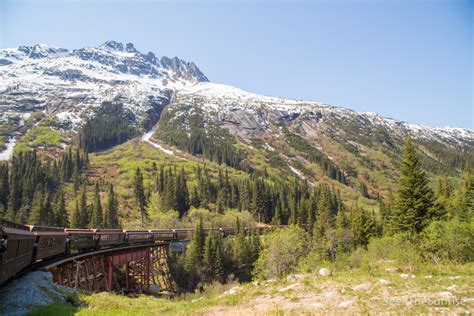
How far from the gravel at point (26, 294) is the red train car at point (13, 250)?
63 centimetres

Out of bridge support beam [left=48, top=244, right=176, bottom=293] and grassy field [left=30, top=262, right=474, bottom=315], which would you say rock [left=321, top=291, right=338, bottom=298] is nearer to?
grassy field [left=30, top=262, right=474, bottom=315]

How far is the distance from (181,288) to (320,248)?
107 feet

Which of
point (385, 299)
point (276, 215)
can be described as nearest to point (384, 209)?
point (276, 215)

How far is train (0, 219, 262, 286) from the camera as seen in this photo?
57.4ft

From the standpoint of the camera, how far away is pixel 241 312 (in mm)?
16094

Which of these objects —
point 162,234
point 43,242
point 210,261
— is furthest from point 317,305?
point 210,261

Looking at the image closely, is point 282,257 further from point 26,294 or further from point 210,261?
point 26,294

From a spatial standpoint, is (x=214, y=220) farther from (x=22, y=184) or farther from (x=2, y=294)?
(x=2, y=294)

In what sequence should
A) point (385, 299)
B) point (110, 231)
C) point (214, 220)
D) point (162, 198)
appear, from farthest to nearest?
point (162, 198), point (214, 220), point (110, 231), point (385, 299)

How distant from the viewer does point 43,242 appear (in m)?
26.8

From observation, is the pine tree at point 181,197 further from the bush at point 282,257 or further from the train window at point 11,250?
the train window at point 11,250

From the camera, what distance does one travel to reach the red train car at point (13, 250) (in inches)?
635

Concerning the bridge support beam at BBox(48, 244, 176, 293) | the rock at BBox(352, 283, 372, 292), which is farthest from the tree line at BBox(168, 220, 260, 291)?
the rock at BBox(352, 283, 372, 292)

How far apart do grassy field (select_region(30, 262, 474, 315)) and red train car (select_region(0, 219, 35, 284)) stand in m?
3.25
